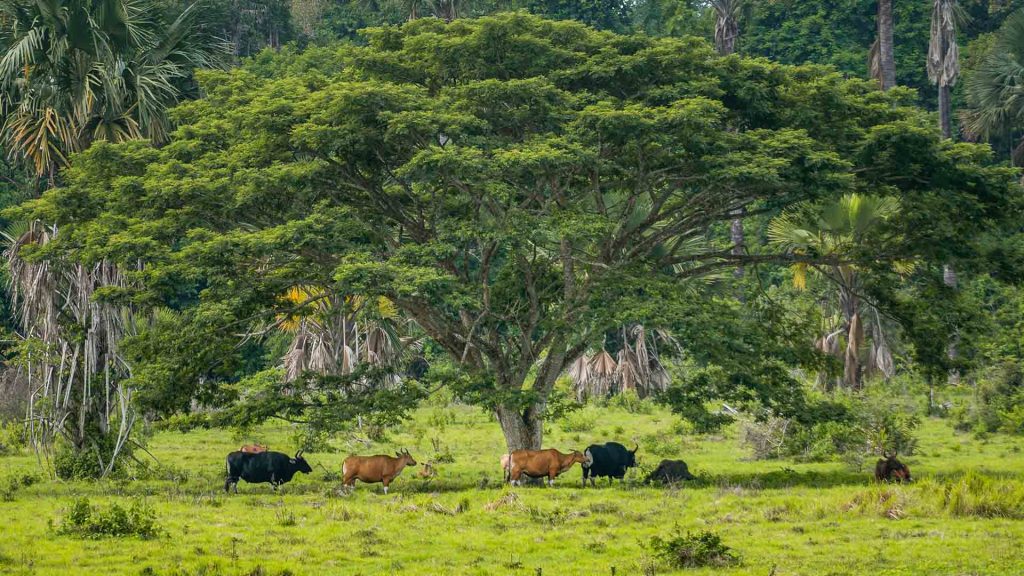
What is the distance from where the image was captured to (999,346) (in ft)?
116

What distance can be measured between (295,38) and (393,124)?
41841 mm

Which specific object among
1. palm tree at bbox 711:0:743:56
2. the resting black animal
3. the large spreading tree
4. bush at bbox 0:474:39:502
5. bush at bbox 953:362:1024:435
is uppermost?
palm tree at bbox 711:0:743:56

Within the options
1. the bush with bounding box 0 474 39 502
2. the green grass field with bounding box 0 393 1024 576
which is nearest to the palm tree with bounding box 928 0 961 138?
the green grass field with bounding box 0 393 1024 576

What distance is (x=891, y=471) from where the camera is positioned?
21.7m

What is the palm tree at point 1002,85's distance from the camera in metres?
44.3

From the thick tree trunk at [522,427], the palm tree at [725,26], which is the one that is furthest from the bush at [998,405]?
the palm tree at [725,26]

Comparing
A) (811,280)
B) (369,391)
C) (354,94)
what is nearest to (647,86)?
(354,94)

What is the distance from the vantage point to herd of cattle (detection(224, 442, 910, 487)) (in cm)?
2195

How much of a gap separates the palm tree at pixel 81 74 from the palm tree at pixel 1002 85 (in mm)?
28292

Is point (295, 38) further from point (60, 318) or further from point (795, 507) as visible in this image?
point (795, 507)

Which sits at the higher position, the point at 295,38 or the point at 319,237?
the point at 295,38

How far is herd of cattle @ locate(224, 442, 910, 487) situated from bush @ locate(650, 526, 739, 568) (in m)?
7.32

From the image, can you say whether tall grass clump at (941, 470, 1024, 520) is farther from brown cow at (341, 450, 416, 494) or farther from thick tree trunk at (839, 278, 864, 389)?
thick tree trunk at (839, 278, 864, 389)

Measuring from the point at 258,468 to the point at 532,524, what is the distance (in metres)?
6.50
